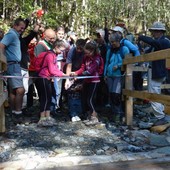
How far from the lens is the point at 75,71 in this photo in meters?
7.07

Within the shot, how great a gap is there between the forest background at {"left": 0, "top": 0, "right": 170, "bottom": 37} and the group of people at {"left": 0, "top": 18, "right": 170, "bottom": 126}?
7.36 metres

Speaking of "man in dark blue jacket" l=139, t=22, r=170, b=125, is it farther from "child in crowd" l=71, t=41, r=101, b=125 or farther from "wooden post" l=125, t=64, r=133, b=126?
"child in crowd" l=71, t=41, r=101, b=125

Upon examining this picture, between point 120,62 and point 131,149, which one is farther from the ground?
point 120,62

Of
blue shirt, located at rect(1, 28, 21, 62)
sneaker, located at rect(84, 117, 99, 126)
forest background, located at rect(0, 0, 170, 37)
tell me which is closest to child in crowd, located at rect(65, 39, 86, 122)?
sneaker, located at rect(84, 117, 99, 126)

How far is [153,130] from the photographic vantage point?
6.11 m

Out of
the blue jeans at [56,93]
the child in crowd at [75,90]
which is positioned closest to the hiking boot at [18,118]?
the blue jeans at [56,93]

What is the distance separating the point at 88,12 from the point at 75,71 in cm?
1681

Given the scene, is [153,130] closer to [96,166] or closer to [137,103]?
[96,166]

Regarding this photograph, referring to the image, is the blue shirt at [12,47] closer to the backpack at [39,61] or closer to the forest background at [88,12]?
the backpack at [39,61]

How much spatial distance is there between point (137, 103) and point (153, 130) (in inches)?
123

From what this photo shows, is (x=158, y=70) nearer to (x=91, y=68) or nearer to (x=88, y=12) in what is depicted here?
(x=91, y=68)

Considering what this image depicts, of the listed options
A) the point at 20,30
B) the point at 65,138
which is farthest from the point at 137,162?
the point at 20,30

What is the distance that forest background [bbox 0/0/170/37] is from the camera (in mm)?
19328

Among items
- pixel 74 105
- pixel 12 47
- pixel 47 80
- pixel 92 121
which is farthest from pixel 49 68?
pixel 92 121
